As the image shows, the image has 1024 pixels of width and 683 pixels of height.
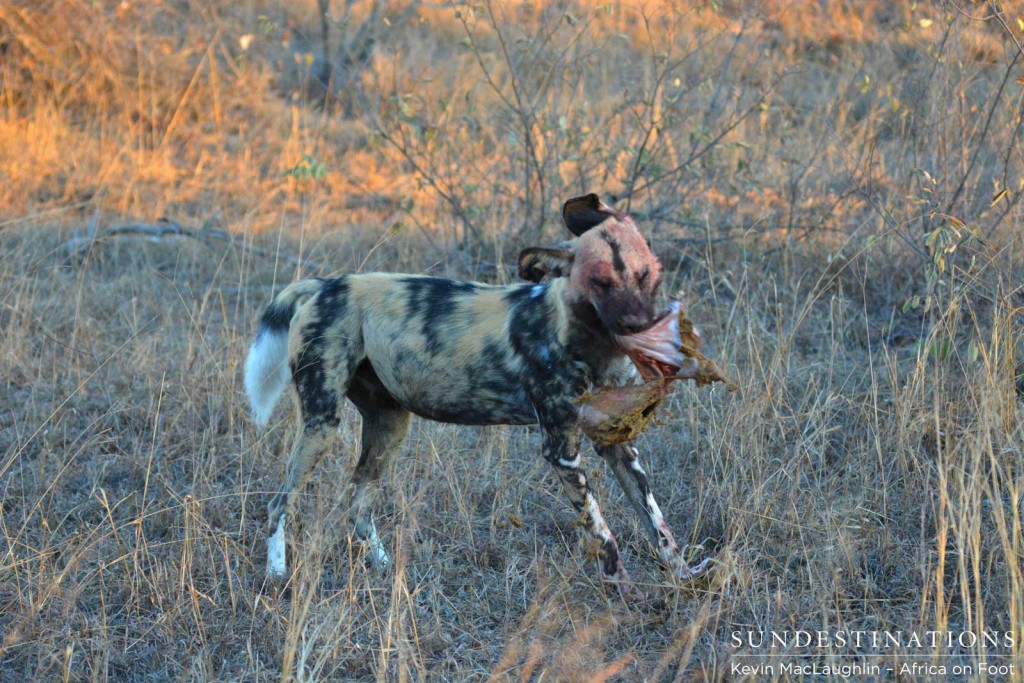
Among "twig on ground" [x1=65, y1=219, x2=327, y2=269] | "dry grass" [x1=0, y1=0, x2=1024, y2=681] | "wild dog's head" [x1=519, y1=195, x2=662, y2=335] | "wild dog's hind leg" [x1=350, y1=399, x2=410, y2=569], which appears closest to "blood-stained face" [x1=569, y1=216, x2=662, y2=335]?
"wild dog's head" [x1=519, y1=195, x2=662, y2=335]

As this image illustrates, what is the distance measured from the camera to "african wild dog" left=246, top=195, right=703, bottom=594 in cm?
299

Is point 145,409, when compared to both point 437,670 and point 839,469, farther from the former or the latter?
point 839,469

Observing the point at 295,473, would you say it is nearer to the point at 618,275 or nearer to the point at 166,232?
the point at 618,275

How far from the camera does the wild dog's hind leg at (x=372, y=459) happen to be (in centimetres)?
360

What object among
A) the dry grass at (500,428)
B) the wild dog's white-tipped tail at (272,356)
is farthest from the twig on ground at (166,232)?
the wild dog's white-tipped tail at (272,356)

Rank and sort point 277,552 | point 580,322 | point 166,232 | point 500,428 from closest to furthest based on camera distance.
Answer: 1. point 580,322
2. point 277,552
3. point 500,428
4. point 166,232

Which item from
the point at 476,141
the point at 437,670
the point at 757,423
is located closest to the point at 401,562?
the point at 437,670

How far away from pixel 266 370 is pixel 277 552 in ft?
1.93

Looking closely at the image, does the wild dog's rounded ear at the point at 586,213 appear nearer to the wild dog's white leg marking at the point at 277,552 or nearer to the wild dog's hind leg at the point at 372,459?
the wild dog's hind leg at the point at 372,459

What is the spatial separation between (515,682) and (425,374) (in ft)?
3.16

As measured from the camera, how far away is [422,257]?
6.04m

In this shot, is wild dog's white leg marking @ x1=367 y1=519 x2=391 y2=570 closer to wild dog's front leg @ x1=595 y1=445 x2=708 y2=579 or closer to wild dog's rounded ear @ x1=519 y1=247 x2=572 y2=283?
wild dog's front leg @ x1=595 y1=445 x2=708 y2=579

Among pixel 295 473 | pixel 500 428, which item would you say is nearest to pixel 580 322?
pixel 295 473

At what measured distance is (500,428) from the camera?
4.17 meters
